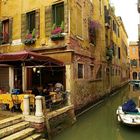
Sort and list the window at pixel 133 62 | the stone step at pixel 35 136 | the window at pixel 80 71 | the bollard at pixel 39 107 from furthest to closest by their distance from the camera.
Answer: the window at pixel 133 62 → the window at pixel 80 71 → the bollard at pixel 39 107 → the stone step at pixel 35 136

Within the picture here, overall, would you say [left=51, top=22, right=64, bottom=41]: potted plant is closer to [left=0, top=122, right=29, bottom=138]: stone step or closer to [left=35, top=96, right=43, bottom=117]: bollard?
[left=35, top=96, right=43, bottom=117]: bollard

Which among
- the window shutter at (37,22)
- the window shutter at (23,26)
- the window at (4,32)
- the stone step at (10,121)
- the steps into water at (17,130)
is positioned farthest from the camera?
the window at (4,32)

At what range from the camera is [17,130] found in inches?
326

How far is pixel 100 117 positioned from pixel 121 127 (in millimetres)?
2366

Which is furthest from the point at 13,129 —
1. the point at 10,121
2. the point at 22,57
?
the point at 22,57

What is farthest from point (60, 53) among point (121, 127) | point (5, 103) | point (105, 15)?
point (105, 15)

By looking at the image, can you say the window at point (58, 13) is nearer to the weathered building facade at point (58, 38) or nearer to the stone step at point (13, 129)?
the weathered building facade at point (58, 38)

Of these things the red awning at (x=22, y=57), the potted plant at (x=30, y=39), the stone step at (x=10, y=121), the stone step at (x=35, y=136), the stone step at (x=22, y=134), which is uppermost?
the potted plant at (x=30, y=39)

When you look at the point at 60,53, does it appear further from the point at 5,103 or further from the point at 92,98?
the point at 92,98

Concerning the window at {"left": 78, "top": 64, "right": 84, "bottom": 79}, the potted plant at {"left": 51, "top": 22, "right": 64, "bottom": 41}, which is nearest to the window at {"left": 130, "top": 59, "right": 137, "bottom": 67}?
Result: the window at {"left": 78, "top": 64, "right": 84, "bottom": 79}

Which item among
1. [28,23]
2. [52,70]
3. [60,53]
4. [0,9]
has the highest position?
[0,9]

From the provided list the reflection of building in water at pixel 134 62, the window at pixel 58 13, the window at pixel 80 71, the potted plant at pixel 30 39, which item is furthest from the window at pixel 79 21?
the reflection of building in water at pixel 134 62

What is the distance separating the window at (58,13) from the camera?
1238cm

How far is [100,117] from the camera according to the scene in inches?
518
